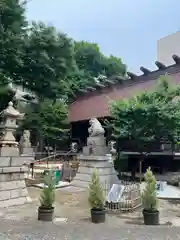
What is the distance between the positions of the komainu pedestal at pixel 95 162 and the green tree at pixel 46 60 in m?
12.1

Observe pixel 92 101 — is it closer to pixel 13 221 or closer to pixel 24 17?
pixel 24 17

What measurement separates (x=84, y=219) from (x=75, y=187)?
5.07 m

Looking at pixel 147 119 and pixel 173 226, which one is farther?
pixel 147 119

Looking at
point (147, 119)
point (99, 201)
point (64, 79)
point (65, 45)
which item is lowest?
point (99, 201)

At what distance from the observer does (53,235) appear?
5605mm

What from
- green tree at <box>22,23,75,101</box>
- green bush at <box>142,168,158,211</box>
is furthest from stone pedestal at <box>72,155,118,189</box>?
green tree at <box>22,23,75,101</box>

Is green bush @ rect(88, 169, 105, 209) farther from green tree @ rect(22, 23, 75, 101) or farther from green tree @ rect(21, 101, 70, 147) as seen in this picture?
green tree @ rect(22, 23, 75, 101)

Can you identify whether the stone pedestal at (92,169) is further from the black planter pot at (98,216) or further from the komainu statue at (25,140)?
the komainu statue at (25,140)

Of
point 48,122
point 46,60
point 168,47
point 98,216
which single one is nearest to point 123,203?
point 98,216

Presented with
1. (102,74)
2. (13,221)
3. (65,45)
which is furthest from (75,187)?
(102,74)

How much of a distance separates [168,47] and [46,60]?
1499 centimetres

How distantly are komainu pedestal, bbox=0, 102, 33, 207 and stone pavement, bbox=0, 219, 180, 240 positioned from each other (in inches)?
72.1

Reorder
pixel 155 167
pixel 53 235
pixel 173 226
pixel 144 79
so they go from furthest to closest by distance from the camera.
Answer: pixel 144 79 < pixel 155 167 < pixel 173 226 < pixel 53 235

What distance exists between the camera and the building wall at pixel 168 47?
96.0ft
